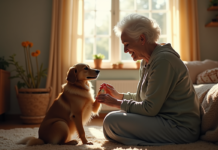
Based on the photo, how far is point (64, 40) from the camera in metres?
3.66

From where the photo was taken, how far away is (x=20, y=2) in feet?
12.3

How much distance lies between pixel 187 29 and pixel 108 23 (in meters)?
1.40

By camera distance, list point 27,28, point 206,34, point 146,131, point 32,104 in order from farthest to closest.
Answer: point 206,34, point 27,28, point 32,104, point 146,131

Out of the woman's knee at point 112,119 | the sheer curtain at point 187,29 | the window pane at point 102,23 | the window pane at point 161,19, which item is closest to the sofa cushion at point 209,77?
the sheer curtain at point 187,29

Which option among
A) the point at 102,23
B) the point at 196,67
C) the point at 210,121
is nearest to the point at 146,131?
the point at 210,121

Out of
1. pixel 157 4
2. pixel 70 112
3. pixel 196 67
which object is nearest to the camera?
pixel 70 112

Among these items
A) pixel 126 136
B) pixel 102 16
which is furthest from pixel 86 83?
pixel 102 16

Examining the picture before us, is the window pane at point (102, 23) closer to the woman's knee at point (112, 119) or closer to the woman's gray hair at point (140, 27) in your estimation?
the woman's gray hair at point (140, 27)

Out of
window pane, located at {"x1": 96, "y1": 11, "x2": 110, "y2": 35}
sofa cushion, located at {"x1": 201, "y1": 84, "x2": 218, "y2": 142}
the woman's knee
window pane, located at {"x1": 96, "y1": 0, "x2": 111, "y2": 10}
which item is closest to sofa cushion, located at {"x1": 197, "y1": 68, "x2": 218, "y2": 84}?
sofa cushion, located at {"x1": 201, "y1": 84, "x2": 218, "y2": 142}

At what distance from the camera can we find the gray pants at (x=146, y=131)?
1.42 metres

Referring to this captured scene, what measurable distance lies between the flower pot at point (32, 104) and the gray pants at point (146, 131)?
6.34ft

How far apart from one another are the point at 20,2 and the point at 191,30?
301cm

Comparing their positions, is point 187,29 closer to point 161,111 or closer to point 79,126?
point 161,111

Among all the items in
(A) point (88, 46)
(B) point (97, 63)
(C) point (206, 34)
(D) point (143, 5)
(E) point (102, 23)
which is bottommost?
(B) point (97, 63)
